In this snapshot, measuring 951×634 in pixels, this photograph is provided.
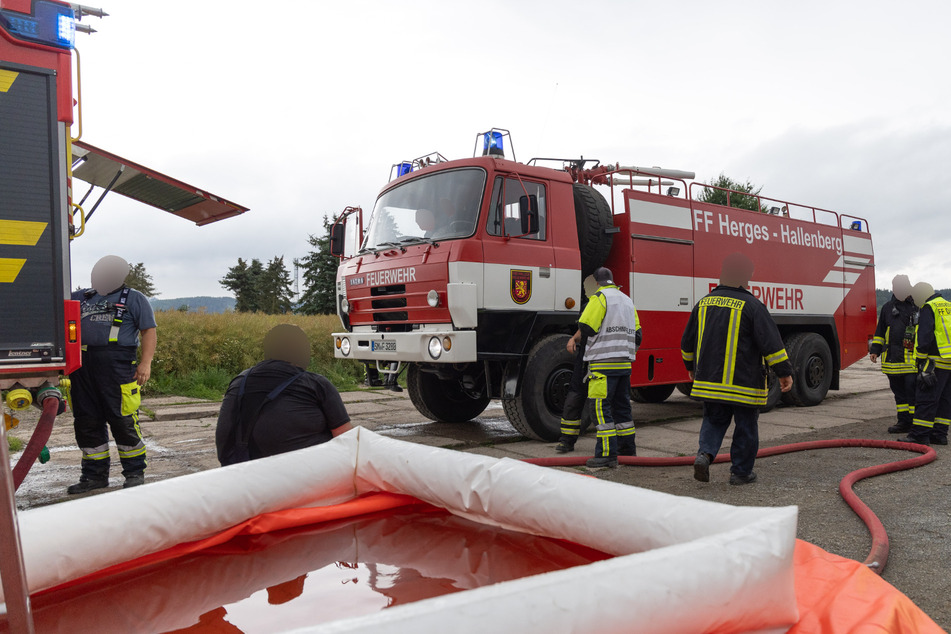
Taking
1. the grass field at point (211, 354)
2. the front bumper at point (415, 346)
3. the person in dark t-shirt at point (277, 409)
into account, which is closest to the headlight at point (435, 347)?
the front bumper at point (415, 346)

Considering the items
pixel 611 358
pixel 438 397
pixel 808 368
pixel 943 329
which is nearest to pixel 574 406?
pixel 611 358

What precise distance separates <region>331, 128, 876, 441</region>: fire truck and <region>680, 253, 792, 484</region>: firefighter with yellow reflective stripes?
189cm

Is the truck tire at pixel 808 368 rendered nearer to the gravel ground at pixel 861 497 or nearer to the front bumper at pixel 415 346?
the gravel ground at pixel 861 497

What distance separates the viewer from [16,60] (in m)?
3.70

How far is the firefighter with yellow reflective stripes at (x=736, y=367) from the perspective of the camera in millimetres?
4742

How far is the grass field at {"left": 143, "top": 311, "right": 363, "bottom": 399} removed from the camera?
11.2 meters

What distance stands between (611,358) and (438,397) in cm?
288

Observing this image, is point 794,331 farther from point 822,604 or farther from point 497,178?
point 822,604

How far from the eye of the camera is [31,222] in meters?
3.70

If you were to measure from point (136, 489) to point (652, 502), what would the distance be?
5.25 feet

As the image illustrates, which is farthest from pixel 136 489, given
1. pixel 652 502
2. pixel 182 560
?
pixel 652 502

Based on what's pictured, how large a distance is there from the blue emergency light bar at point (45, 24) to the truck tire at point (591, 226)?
4.66m

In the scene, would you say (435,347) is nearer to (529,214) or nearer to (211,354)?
(529,214)

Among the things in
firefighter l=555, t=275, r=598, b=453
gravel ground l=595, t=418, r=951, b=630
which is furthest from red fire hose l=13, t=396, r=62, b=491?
firefighter l=555, t=275, r=598, b=453
